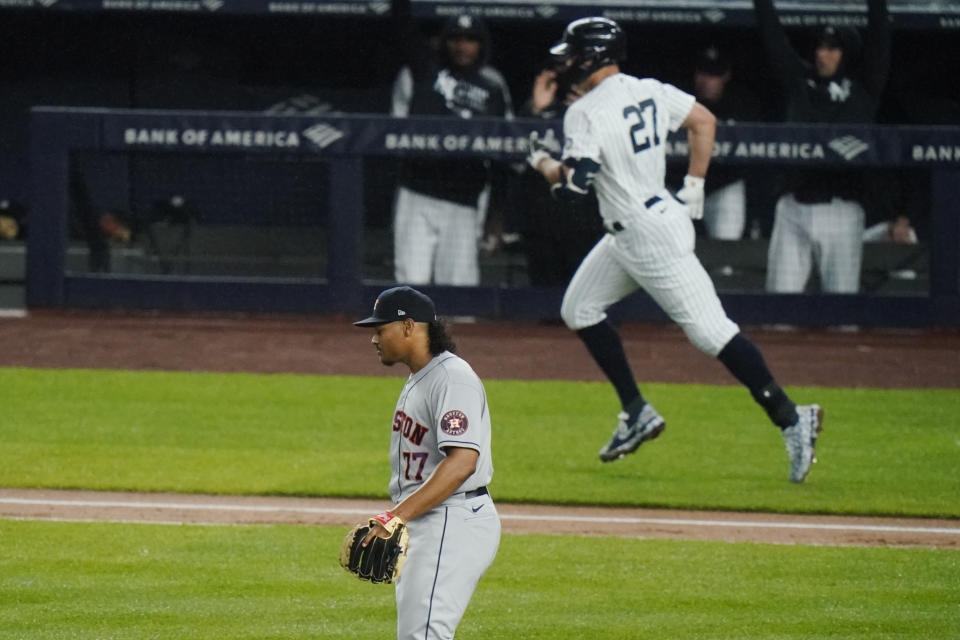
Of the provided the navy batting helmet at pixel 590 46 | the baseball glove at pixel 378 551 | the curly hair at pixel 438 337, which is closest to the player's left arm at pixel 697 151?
→ the navy batting helmet at pixel 590 46

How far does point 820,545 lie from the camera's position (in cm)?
668

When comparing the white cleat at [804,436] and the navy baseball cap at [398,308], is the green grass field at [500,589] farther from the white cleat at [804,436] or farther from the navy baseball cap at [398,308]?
the navy baseball cap at [398,308]

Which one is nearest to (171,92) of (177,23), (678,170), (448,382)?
(177,23)

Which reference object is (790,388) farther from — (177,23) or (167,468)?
(177,23)

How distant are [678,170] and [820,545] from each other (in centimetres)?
671

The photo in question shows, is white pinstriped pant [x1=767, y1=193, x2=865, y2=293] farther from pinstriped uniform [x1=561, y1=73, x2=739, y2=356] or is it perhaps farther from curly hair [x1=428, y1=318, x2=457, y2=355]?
curly hair [x1=428, y1=318, x2=457, y2=355]

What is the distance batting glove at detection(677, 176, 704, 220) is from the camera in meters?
7.96

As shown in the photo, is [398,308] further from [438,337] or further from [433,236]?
[433,236]

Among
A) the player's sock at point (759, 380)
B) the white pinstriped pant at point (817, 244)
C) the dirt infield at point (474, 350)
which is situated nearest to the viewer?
the player's sock at point (759, 380)

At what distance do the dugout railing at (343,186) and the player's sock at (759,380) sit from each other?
5366 mm

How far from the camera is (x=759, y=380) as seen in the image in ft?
24.8

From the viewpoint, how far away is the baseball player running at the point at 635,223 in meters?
7.60

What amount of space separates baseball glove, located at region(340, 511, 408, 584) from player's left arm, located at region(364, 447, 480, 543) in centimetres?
4

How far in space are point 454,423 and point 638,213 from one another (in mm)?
3927
